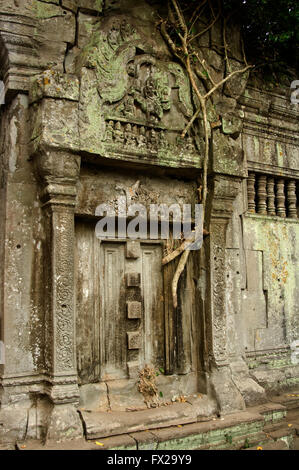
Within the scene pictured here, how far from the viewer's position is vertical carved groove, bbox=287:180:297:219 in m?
5.68

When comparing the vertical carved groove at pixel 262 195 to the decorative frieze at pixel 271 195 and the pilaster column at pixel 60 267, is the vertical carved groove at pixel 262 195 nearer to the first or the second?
the decorative frieze at pixel 271 195

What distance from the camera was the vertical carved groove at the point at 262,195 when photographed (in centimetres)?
538

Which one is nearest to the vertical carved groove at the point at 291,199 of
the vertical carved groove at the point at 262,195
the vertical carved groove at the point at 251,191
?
the vertical carved groove at the point at 262,195

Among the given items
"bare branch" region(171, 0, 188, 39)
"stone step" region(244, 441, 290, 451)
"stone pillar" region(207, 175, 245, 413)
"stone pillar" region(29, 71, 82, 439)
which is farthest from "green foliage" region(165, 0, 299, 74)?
"stone step" region(244, 441, 290, 451)

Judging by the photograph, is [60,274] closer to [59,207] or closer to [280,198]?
[59,207]

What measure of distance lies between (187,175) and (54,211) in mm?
1641

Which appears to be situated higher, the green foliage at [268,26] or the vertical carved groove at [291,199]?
the green foliage at [268,26]

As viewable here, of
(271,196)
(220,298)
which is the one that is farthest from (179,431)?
(271,196)

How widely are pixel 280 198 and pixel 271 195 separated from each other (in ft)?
0.58

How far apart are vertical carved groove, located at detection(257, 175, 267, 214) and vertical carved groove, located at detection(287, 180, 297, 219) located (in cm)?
48

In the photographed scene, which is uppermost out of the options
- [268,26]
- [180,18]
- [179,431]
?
[268,26]

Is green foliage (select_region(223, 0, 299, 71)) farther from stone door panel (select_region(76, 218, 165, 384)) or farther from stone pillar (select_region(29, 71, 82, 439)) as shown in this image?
stone door panel (select_region(76, 218, 165, 384))

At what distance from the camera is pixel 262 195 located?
17.7 feet

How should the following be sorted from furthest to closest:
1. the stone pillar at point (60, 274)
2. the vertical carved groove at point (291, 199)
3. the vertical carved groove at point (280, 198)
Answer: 1. the vertical carved groove at point (291, 199)
2. the vertical carved groove at point (280, 198)
3. the stone pillar at point (60, 274)
